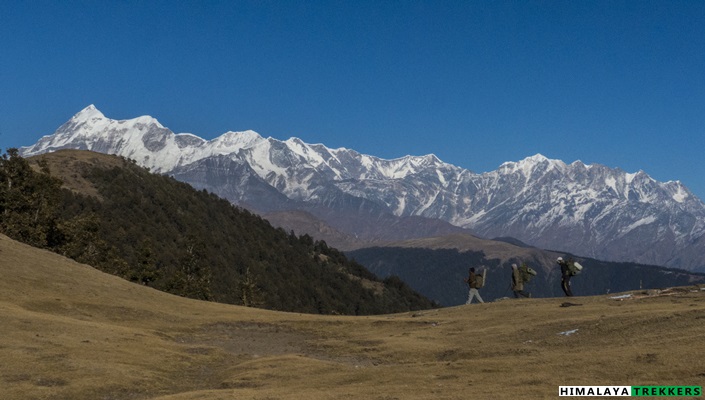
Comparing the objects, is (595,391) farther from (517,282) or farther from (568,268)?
(517,282)

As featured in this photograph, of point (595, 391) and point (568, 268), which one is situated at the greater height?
point (568, 268)

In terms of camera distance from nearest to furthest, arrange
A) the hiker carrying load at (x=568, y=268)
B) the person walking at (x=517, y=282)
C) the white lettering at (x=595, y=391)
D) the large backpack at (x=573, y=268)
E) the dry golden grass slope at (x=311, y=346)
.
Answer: the white lettering at (x=595, y=391)
the dry golden grass slope at (x=311, y=346)
the large backpack at (x=573, y=268)
the hiker carrying load at (x=568, y=268)
the person walking at (x=517, y=282)

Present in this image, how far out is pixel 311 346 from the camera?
47938 millimetres

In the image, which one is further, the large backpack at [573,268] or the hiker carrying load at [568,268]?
the hiker carrying load at [568,268]

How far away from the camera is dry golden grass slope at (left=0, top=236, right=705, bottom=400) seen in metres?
27.4

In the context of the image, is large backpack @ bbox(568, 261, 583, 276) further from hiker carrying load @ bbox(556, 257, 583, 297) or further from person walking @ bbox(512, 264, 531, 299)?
person walking @ bbox(512, 264, 531, 299)

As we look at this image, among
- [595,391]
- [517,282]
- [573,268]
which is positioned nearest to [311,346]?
[573,268]

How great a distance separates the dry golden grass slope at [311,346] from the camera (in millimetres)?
27417

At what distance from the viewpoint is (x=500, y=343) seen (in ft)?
131

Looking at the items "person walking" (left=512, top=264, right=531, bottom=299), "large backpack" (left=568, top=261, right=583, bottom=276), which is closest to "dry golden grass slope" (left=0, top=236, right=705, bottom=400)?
"large backpack" (left=568, top=261, right=583, bottom=276)

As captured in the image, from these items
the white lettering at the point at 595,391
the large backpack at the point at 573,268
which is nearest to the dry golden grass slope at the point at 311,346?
the white lettering at the point at 595,391

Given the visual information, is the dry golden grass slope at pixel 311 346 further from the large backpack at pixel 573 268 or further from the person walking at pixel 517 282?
the person walking at pixel 517 282

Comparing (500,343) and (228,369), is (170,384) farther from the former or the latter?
(500,343)

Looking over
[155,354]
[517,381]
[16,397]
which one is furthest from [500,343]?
[16,397]
